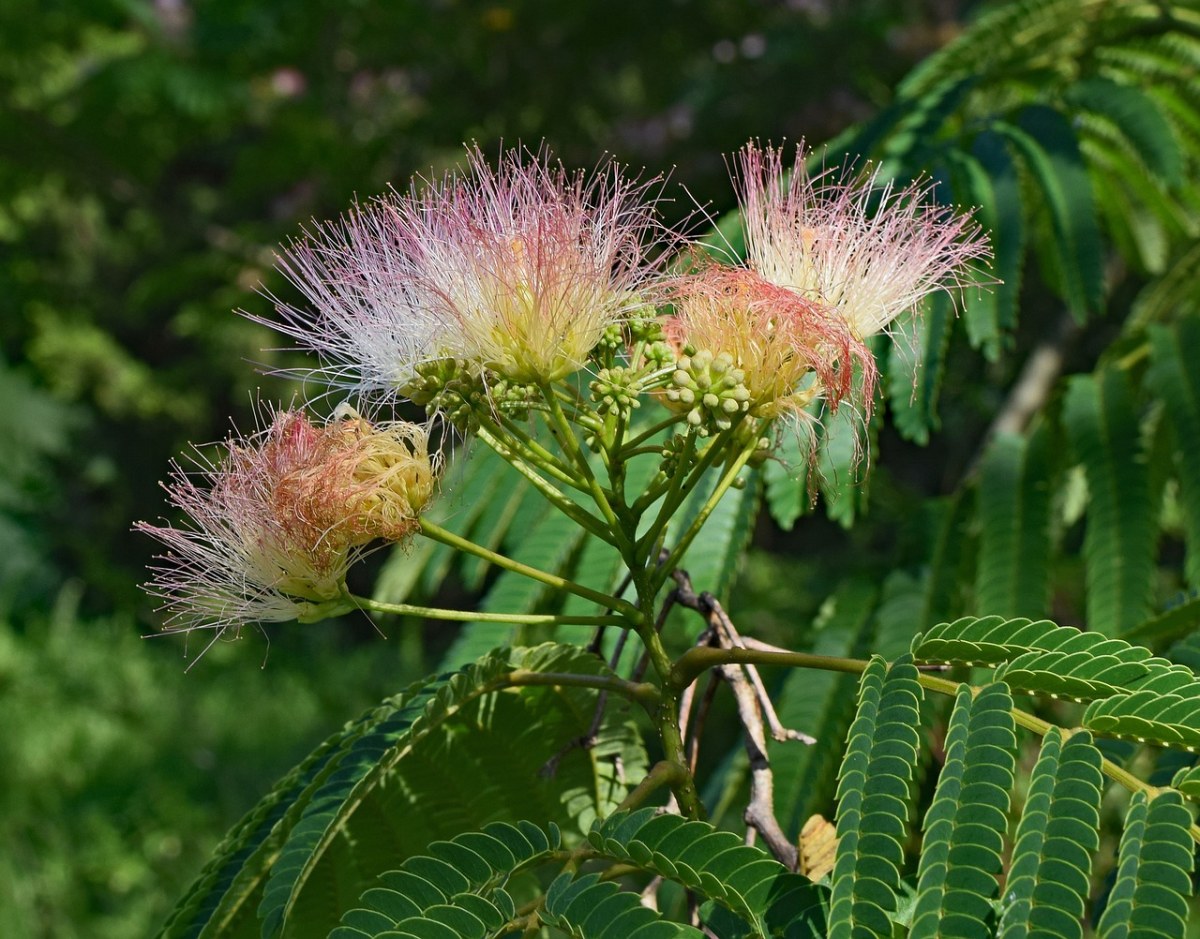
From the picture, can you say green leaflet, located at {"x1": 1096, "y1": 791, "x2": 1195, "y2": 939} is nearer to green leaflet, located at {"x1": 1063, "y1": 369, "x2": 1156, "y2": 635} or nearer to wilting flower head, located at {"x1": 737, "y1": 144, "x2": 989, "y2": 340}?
wilting flower head, located at {"x1": 737, "y1": 144, "x2": 989, "y2": 340}

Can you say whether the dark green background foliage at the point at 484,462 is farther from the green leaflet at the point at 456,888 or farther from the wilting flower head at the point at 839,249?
the wilting flower head at the point at 839,249

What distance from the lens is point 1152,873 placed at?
0.91 m

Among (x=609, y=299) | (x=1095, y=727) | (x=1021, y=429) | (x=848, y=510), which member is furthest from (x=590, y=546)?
Answer: (x=1021, y=429)

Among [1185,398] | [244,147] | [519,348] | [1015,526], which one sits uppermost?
[244,147]

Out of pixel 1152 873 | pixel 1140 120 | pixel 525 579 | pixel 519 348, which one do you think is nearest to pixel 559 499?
pixel 519 348

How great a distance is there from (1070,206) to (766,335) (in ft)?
4.28

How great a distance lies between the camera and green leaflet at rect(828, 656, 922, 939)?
3.05 feet

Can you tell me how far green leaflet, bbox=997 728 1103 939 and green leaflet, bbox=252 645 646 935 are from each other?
535mm

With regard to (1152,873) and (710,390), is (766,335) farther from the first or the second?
(1152,873)

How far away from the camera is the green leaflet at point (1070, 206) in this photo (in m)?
2.24

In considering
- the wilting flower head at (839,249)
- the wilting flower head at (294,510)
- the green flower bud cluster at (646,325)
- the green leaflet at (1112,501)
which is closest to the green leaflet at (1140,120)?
the green leaflet at (1112,501)

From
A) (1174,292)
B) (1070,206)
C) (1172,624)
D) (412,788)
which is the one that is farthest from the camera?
(1174,292)

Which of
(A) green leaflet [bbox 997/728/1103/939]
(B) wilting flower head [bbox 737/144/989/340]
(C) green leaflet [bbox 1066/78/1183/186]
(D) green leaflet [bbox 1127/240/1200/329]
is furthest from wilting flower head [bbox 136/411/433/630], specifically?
(D) green leaflet [bbox 1127/240/1200/329]

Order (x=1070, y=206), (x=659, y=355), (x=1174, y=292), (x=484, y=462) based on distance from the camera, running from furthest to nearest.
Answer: (x=1174, y=292), (x=484, y=462), (x=1070, y=206), (x=659, y=355)
